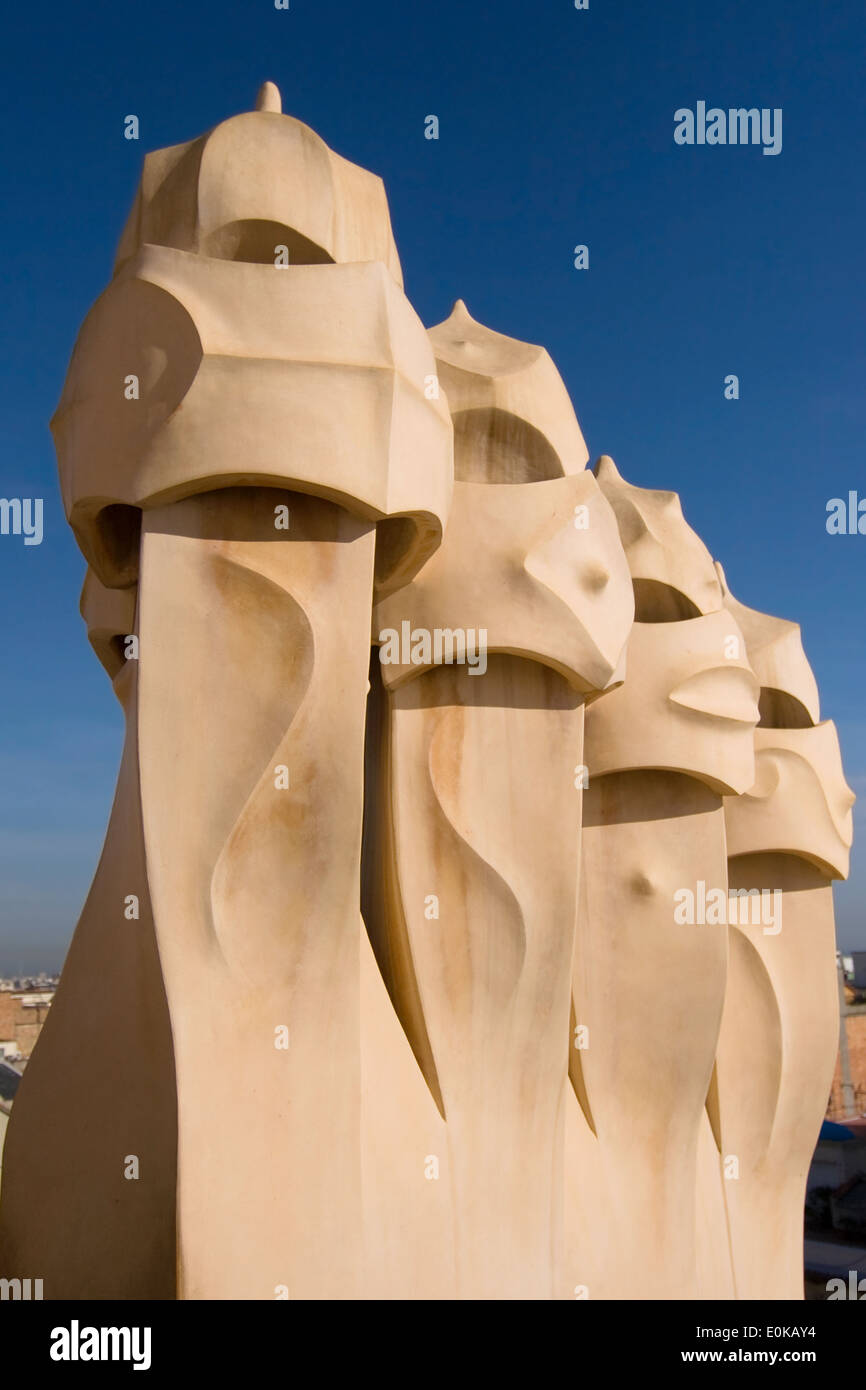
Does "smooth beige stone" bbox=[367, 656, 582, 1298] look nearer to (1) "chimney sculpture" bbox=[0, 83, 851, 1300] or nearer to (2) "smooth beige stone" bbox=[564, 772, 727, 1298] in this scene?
(1) "chimney sculpture" bbox=[0, 83, 851, 1300]

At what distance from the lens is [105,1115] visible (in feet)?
18.5

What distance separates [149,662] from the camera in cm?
542

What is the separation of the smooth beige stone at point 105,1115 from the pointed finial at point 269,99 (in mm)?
3137

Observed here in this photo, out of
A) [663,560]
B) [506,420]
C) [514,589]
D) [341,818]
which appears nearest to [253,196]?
[506,420]

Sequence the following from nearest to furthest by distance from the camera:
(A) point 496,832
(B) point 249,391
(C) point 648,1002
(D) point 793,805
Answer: (B) point 249,391 → (A) point 496,832 → (C) point 648,1002 → (D) point 793,805

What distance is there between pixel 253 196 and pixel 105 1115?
449 centimetres

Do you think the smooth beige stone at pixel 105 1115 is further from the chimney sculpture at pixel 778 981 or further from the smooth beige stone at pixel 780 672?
the smooth beige stone at pixel 780 672

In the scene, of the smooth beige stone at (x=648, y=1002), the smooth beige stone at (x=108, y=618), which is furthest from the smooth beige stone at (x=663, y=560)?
the smooth beige stone at (x=108, y=618)

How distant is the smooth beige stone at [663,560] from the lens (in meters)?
9.04

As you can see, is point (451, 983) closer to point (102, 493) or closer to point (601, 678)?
A: point (601, 678)

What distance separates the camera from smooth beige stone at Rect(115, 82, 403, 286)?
5.95m

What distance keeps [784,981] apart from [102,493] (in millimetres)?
7148

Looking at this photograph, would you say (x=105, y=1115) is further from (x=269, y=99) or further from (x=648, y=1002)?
(x=269, y=99)
